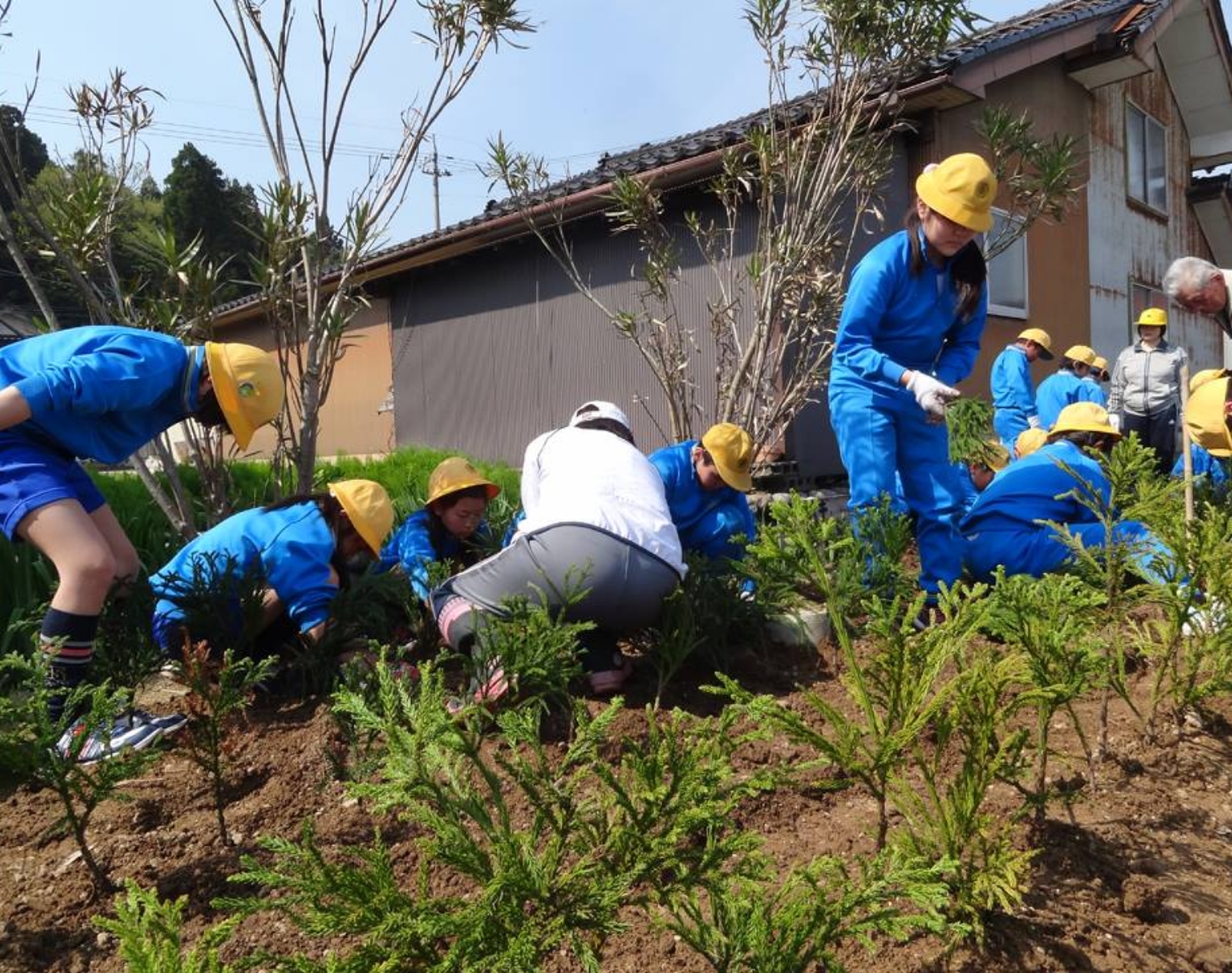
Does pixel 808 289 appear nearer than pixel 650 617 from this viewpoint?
No

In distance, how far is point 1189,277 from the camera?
3480mm

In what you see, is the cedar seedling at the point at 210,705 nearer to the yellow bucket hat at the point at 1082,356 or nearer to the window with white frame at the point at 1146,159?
the yellow bucket hat at the point at 1082,356

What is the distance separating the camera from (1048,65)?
978 centimetres

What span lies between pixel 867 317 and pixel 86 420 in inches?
111

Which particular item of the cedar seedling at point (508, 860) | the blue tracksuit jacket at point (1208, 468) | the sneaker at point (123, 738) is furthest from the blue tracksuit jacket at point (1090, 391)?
the sneaker at point (123, 738)

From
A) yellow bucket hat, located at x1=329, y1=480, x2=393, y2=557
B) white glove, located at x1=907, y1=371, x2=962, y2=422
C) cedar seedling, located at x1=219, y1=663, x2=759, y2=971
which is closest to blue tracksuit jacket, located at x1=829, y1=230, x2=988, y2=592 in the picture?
white glove, located at x1=907, y1=371, x2=962, y2=422

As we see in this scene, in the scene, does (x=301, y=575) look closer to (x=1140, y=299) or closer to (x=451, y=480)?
(x=451, y=480)

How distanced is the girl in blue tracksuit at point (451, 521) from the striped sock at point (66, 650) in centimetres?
121

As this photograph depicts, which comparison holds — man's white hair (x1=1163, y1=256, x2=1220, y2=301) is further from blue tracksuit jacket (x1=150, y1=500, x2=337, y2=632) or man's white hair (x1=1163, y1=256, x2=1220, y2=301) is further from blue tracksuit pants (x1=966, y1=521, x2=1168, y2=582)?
blue tracksuit jacket (x1=150, y1=500, x2=337, y2=632)

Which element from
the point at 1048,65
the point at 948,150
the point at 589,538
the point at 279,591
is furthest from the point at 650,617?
the point at 1048,65

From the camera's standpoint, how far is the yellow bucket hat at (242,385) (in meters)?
2.85

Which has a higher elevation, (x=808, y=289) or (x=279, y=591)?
(x=808, y=289)

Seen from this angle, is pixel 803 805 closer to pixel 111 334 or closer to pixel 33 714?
pixel 33 714

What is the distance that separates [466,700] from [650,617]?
84 centimetres
